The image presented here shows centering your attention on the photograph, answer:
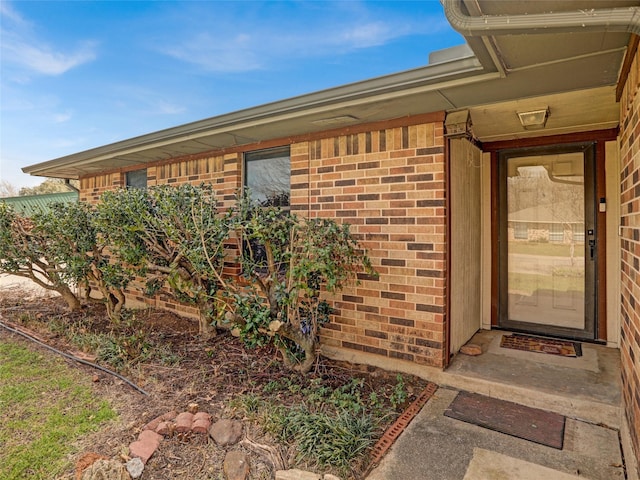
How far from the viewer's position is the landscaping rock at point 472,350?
381 centimetres

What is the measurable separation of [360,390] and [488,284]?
8.06 ft

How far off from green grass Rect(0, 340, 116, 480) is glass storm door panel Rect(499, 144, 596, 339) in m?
4.51

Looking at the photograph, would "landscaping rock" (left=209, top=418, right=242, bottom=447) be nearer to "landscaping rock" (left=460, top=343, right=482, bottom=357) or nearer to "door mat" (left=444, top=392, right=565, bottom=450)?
"door mat" (left=444, top=392, right=565, bottom=450)

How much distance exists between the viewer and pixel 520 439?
2.55 m

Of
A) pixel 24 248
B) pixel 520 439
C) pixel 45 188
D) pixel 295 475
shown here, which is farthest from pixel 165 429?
pixel 45 188

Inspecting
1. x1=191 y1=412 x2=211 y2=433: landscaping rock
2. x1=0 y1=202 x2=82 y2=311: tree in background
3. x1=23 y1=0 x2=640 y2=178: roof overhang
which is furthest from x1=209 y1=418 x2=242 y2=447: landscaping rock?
x1=0 y1=202 x2=82 y2=311: tree in background

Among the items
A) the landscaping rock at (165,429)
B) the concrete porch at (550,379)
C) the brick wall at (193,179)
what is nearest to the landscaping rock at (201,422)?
the landscaping rock at (165,429)

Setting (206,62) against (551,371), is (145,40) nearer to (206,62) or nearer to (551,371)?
(206,62)

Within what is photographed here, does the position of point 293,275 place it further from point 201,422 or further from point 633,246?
point 633,246

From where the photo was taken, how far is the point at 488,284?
15.5ft

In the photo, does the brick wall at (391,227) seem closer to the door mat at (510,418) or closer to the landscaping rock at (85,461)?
the door mat at (510,418)

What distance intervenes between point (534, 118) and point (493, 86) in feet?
3.29

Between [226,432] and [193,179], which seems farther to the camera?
[193,179]

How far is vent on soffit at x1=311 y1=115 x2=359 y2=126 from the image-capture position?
11.5 feet
